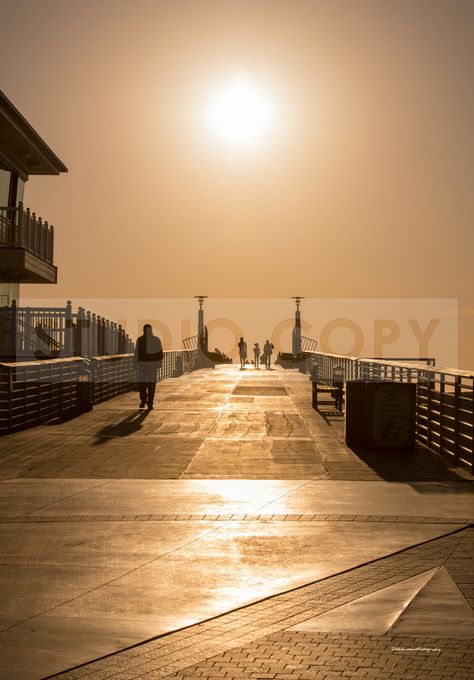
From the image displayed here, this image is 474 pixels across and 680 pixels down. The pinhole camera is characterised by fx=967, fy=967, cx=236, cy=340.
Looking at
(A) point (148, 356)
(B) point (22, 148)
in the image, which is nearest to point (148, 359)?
(A) point (148, 356)

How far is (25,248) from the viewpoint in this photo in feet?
99.9

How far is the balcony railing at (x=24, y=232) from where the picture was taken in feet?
100

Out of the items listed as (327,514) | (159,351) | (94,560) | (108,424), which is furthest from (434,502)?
(159,351)

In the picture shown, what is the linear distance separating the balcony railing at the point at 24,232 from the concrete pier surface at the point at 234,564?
1593cm

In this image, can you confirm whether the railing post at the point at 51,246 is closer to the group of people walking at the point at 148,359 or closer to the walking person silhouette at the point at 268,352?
the group of people walking at the point at 148,359

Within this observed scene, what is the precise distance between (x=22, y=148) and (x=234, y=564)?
96.3 feet

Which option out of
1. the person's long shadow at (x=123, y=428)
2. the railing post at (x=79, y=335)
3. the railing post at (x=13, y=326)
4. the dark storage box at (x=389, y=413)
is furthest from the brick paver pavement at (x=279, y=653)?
the railing post at (x=13, y=326)

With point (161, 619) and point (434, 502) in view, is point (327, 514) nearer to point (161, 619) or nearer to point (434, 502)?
point (434, 502)

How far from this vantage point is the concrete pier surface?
221 inches

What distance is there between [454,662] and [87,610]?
249 centimetres

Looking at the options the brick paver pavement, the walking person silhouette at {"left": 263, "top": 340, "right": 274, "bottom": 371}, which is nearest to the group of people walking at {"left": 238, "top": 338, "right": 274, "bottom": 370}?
the walking person silhouette at {"left": 263, "top": 340, "right": 274, "bottom": 371}

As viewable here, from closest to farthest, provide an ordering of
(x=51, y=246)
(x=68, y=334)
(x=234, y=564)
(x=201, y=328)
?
(x=234, y=564), (x=68, y=334), (x=51, y=246), (x=201, y=328)

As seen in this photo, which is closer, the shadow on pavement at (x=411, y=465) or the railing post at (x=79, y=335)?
the shadow on pavement at (x=411, y=465)

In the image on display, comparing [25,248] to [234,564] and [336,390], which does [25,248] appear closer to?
[336,390]
